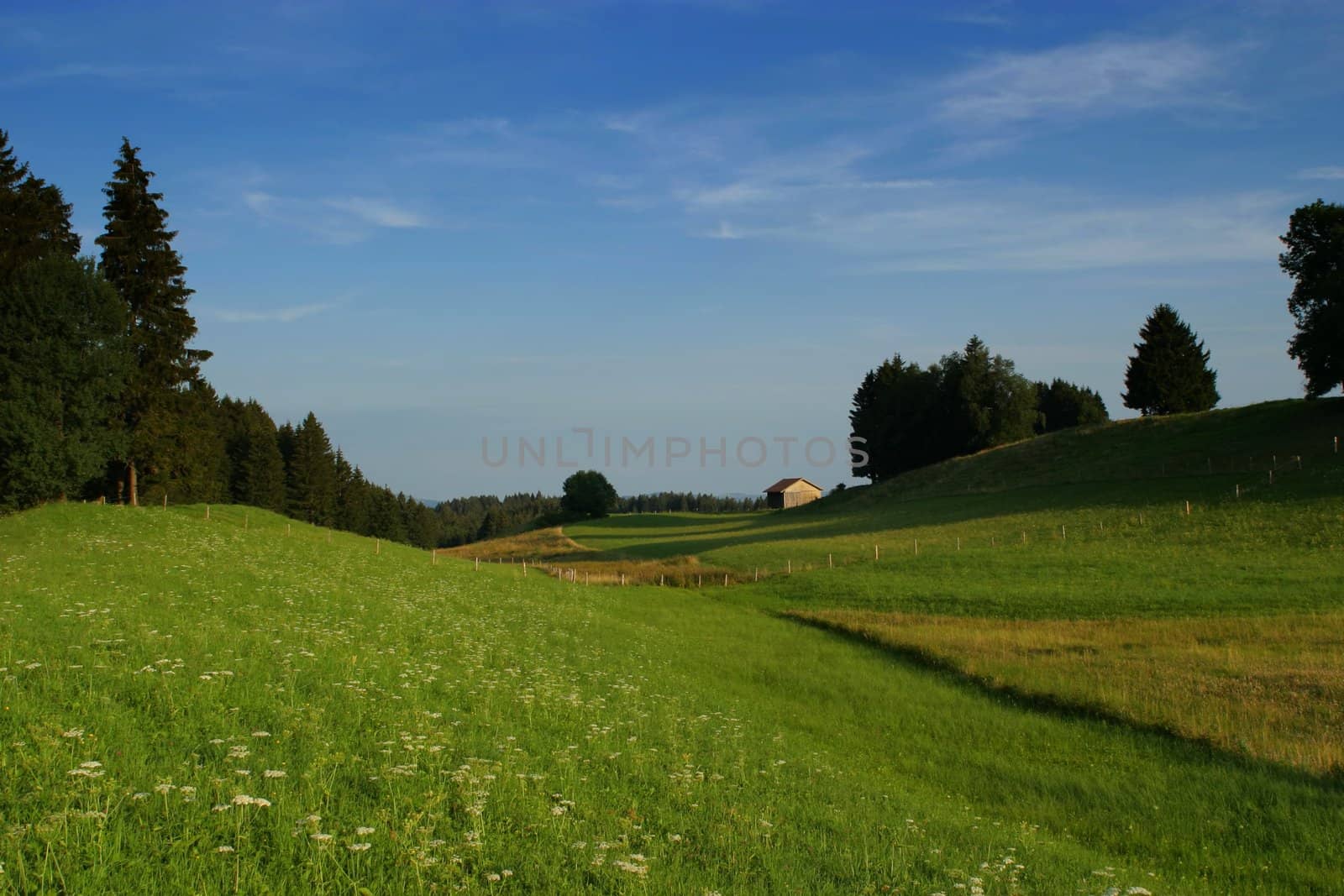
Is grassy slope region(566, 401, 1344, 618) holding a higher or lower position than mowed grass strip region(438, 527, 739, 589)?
higher

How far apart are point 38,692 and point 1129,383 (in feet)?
317

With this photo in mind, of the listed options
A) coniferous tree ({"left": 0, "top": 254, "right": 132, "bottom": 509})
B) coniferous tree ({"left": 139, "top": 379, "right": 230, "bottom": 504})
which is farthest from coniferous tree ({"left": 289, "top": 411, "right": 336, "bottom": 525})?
coniferous tree ({"left": 0, "top": 254, "right": 132, "bottom": 509})

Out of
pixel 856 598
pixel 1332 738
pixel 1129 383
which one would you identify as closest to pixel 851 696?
pixel 1332 738

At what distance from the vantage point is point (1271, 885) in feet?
29.8

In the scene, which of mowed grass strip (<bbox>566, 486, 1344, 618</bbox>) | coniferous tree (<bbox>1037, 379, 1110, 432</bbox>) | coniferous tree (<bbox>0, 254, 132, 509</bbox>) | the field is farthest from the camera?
coniferous tree (<bbox>1037, 379, 1110, 432</bbox>)

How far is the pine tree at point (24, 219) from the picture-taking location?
131 feet

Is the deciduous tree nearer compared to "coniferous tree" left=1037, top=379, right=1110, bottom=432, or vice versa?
"coniferous tree" left=1037, top=379, right=1110, bottom=432

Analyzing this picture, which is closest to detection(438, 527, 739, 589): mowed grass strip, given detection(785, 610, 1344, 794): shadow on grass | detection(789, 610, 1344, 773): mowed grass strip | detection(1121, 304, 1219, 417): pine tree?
detection(789, 610, 1344, 773): mowed grass strip

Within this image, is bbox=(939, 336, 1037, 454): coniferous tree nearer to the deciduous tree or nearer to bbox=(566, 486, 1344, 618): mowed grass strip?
bbox=(566, 486, 1344, 618): mowed grass strip

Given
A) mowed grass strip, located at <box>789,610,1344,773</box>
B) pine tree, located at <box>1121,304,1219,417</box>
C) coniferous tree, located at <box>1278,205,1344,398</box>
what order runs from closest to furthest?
mowed grass strip, located at <box>789,610,1344,773</box> → coniferous tree, located at <box>1278,205,1344,398</box> → pine tree, located at <box>1121,304,1219,417</box>

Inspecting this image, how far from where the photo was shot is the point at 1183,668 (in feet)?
64.0

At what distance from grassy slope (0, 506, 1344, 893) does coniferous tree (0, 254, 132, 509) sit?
22844 mm

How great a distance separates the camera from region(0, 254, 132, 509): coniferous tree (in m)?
37.4

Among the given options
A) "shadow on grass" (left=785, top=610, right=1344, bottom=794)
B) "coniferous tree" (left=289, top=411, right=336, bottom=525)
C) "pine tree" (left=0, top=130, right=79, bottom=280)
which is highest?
"pine tree" (left=0, top=130, right=79, bottom=280)
